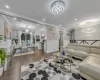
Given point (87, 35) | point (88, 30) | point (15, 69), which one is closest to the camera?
point (15, 69)

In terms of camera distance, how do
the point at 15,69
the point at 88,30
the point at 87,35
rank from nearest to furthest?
1. the point at 15,69
2. the point at 88,30
3. the point at 87,35

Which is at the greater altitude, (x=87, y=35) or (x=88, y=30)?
(x=88, y=30)

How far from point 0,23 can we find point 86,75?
4.89m

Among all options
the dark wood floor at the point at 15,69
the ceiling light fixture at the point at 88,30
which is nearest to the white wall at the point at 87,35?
the ceiling light fixture at the point at 88,30

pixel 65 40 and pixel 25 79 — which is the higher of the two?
pixel 65 40

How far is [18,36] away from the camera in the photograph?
8156 mm

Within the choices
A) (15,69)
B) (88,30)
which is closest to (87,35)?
(88,30)

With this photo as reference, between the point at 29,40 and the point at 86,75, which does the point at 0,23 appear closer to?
the point at 86,75

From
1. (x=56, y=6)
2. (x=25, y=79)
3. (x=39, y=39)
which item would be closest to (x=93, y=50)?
(x=56, y=6)

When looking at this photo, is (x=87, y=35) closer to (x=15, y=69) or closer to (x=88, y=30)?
(x=88, y=30)

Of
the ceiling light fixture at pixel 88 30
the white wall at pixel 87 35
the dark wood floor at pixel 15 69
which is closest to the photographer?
the dark wood floor at pixel 15 69

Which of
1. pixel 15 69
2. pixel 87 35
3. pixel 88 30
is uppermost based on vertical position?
pixel 88 30

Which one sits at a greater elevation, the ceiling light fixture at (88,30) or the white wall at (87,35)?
the ceiling light fixture at (88,30)

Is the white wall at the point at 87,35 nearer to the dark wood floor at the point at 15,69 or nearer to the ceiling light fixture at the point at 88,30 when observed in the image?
the ceiling light fixture at the point at 88,30
